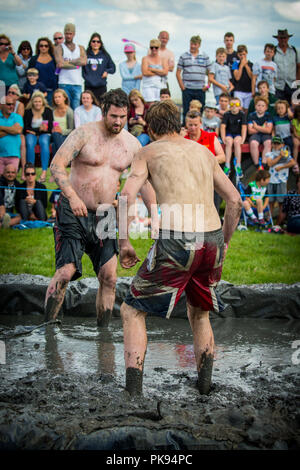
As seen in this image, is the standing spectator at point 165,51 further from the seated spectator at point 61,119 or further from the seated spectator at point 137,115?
the seated spectator at point 61,119

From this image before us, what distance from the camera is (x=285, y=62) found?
11.0 metres

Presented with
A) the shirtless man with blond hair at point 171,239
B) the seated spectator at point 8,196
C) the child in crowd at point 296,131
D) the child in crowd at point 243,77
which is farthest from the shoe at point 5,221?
the shirtless man with blond hair at point 171,239

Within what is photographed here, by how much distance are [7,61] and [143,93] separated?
8.11 feet

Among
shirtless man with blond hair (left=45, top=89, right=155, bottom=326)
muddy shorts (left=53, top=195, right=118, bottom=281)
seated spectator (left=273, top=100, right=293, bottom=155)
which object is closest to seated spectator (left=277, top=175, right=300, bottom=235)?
seated spectator (left=273, top=100, right=293, bottom=155)

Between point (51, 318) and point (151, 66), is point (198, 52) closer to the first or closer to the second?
point (151, 66)

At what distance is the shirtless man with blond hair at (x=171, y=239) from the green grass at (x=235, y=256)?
11.1 ft

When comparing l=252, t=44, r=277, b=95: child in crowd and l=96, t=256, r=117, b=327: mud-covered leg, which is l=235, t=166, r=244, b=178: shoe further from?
l=96, t=256, r=117, b=327: mud-covered leg

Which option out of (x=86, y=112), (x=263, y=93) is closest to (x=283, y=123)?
(x=263, y=93)

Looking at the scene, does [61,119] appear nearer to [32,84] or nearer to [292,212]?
[32,84]

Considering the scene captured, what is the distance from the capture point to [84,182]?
5270 mm

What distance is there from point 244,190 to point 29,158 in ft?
12.8

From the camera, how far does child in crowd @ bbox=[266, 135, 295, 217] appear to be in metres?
10.1

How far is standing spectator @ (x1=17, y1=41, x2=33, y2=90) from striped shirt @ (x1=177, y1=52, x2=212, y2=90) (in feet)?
9.16
